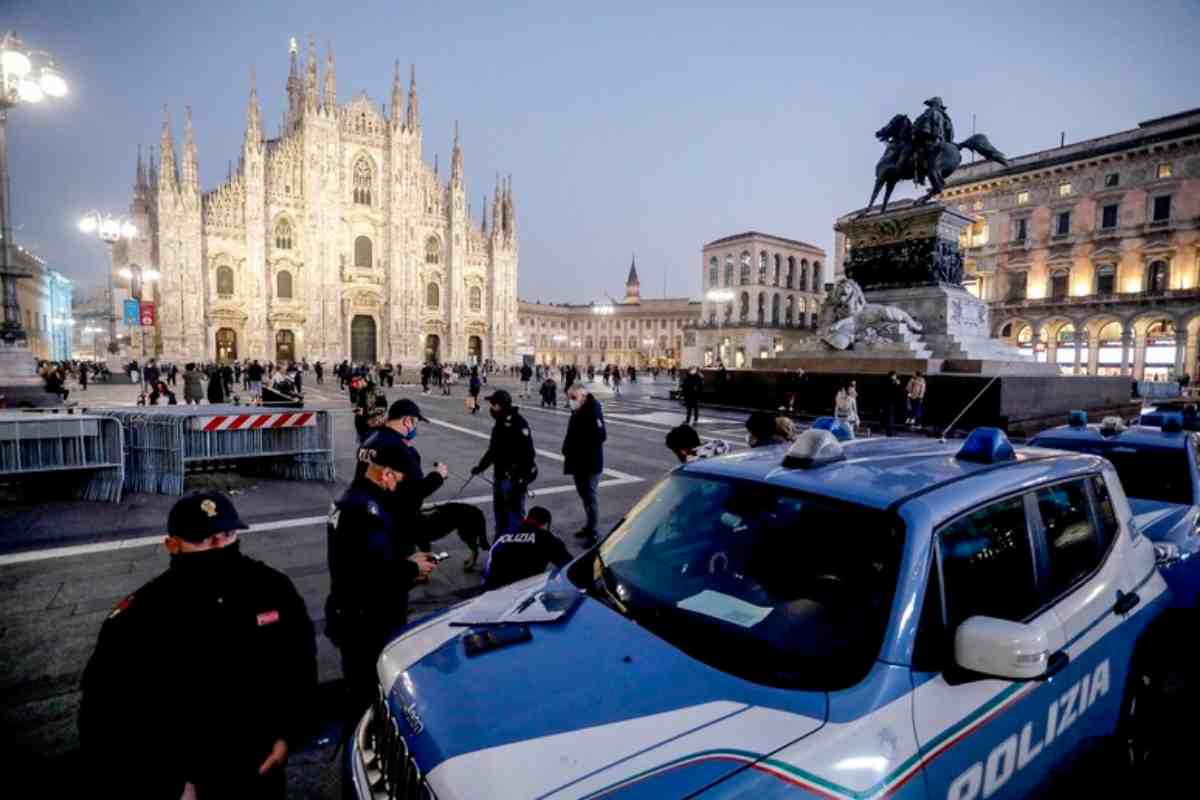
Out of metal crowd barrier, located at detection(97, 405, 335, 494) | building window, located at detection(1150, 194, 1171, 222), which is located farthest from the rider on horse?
building window, located at detection(1150, 194, 1171, 222)

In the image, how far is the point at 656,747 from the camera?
59.3 inches

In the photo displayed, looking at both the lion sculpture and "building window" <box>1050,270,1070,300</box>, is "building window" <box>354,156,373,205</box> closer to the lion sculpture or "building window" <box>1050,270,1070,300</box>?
the lion sculpture

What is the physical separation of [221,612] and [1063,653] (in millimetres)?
2896

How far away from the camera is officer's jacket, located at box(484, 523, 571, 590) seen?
4.01 meters

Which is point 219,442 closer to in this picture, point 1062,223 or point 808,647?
point 808,647

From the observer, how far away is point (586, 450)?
639 centimetres

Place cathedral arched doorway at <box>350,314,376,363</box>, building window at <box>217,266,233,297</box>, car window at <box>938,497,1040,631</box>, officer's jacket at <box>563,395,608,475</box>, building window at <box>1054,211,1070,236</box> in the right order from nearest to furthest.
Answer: car window at <box>938,497,1040,631</box>, officer's jacket at <box>563,395,608,475</box>, building window at <box>1054,211,1070,236</box>, building window at <box>217,266,233,297</box>, cathedral arched doorway at <box>350,314,376,363</box>

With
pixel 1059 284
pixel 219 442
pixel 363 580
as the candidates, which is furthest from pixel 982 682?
pixel 1059 284

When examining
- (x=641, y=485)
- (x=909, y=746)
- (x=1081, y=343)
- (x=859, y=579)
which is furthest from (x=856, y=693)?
(x=1081, y=343)

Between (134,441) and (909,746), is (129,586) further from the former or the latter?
(909,746)

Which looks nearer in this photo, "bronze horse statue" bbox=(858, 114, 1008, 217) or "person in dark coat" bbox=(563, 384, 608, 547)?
"person in dark coat" bbox=(563, 384, 608, 547)

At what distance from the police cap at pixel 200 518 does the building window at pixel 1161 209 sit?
58195 millimetres

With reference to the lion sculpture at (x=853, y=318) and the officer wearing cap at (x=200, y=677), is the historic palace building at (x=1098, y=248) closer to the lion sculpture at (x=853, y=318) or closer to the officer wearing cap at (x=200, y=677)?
the lion sculpture at (x=853, y=318)

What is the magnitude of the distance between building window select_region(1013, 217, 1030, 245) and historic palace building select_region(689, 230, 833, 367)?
24695 mm
